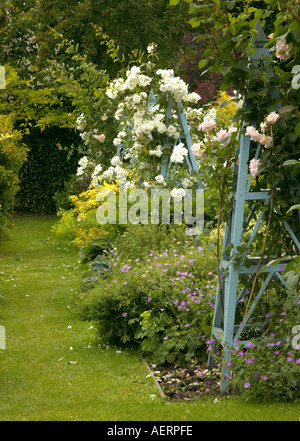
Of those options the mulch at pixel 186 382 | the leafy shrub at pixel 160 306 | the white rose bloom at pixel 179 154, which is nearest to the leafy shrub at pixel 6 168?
the white rose bloom at pixel 179 154

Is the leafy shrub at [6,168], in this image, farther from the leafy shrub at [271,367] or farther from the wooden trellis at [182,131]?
the leafy shrub at [271,367]

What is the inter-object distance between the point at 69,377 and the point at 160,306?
924 mm

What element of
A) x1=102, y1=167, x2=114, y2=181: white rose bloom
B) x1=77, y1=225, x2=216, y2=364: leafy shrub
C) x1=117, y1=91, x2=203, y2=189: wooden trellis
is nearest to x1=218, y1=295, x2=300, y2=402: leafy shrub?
x1=77, y1=225, x2=216, y2=364: leafy shrub

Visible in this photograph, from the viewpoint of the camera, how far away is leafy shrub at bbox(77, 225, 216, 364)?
13.6 feet

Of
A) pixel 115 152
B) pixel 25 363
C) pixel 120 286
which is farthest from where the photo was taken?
pixel 115 152

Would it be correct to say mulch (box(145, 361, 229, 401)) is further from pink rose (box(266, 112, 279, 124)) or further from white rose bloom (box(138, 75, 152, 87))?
white rose bloom (box(138, 75, 152, 87))

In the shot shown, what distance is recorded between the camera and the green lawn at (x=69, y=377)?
3236 mm

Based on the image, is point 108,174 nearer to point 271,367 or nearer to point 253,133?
point 253,133

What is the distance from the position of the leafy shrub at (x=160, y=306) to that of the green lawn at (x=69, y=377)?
20cm

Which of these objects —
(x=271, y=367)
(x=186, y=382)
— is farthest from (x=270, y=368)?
(x=186, y=382)

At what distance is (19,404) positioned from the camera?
138 inches

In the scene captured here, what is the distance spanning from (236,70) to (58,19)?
1153 centimetres

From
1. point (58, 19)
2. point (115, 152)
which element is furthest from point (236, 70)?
point (58, 19)
